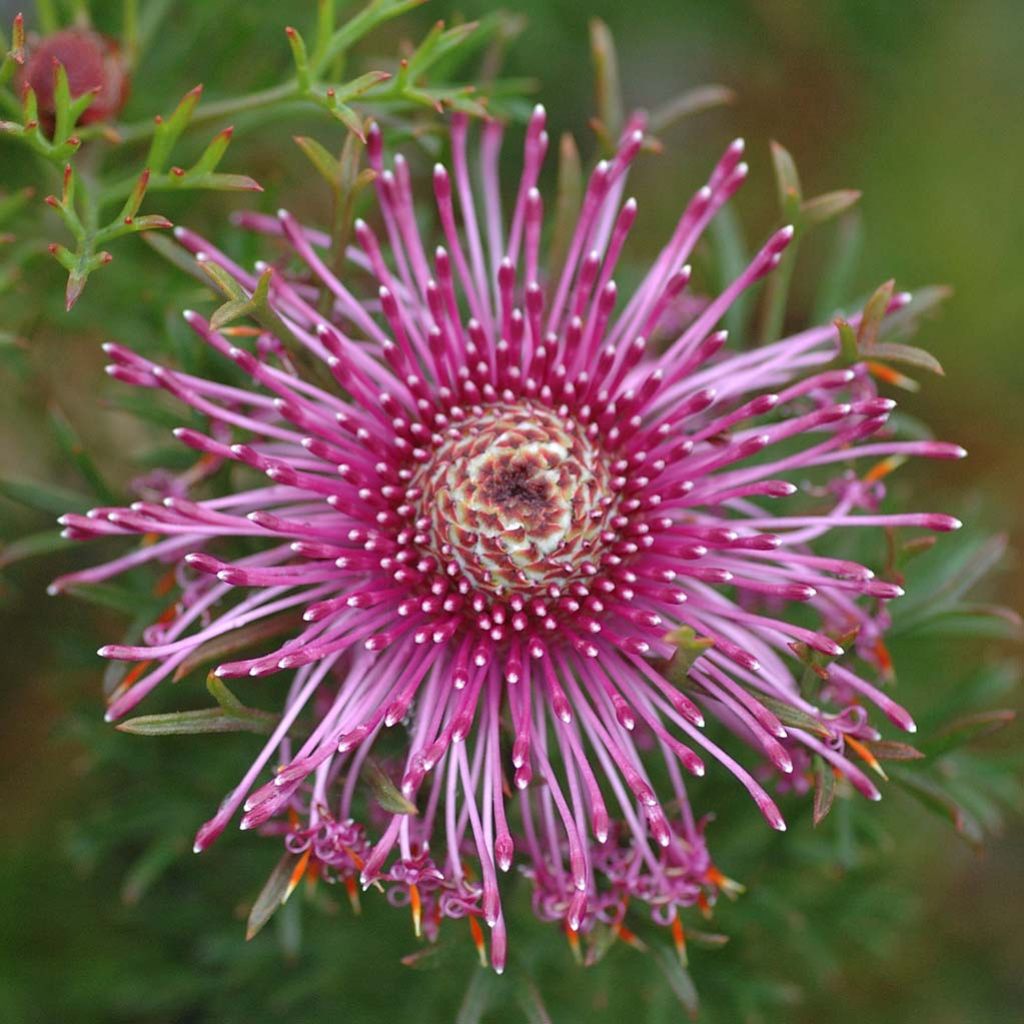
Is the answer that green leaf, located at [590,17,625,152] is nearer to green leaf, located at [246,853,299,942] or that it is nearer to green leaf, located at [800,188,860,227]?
green leaf, located at [800,188,860,227]

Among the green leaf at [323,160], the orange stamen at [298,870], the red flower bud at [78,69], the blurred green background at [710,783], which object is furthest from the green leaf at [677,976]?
the red flower bud at [78,69]

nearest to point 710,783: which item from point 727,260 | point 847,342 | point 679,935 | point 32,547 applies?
point 679,935

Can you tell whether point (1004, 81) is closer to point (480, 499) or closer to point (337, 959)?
point (480, 499)

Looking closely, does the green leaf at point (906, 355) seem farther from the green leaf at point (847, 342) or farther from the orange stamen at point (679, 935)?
the orange stamen at point (679, 935)

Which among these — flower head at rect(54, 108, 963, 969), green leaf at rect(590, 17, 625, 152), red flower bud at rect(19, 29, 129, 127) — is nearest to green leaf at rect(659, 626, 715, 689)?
flower head at rect(54, 108, 963, 969)

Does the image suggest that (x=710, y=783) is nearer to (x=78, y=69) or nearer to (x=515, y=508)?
(x=515, y=508)

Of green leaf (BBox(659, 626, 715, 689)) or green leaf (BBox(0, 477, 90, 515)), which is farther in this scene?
green leaf (BBox(0, 477, 90, 515))

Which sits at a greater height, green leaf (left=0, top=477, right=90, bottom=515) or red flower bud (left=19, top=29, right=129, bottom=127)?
red flower bud (left=19, top=29, right=129, bottom=127)

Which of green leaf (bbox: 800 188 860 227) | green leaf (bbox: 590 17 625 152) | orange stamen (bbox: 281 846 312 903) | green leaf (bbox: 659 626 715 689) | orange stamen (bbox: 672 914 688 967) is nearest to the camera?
green leaf (bbox: 659 626 715 689)
